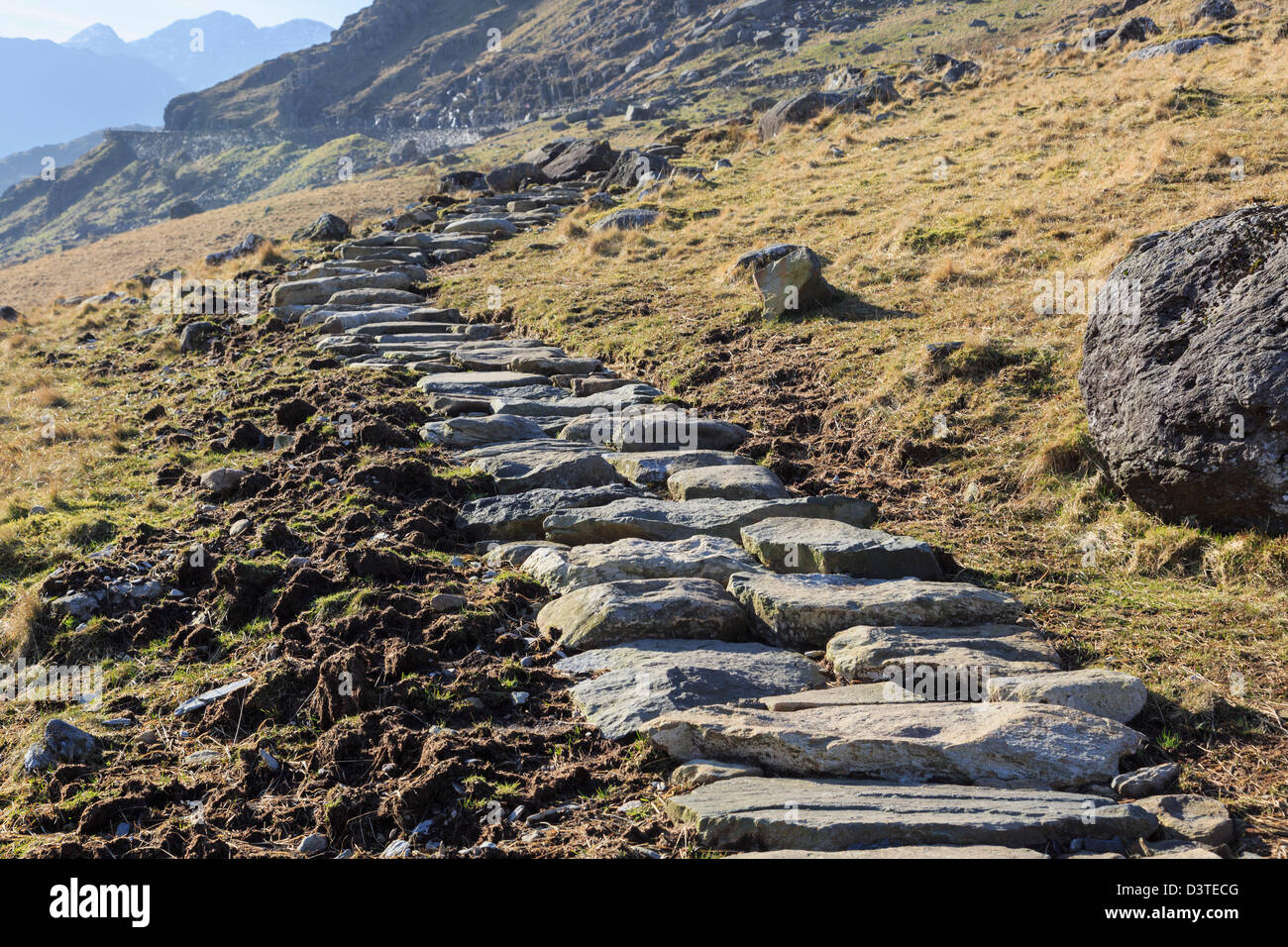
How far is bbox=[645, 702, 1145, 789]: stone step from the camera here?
440 centimetres

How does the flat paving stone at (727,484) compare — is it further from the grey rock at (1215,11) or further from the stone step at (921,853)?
the grey rock at (1215,11)

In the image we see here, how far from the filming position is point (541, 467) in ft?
28.7

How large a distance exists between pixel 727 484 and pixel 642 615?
2498mm

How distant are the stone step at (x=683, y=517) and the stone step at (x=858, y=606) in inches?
48.0

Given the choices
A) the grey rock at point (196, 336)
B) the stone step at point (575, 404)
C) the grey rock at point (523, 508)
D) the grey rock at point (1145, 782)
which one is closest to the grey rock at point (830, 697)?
the grey rock at point (1145, 782)

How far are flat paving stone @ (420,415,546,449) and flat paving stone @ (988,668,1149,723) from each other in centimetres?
611

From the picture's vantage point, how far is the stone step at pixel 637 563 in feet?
22.0

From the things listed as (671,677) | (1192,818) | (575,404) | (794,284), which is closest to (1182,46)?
(794,284)

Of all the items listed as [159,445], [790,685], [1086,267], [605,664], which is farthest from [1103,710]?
[159,445]

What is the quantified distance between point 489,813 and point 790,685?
2015 millimetres

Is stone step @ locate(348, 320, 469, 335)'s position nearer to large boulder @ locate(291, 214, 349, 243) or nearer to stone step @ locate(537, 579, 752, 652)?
stone step @ locate(537, 579, 752, 652)

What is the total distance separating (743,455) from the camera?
30.3ft
